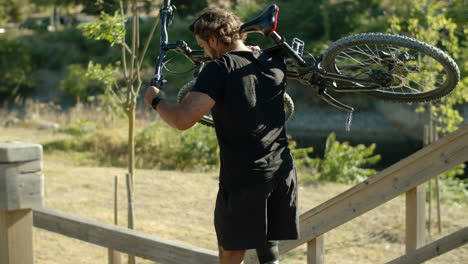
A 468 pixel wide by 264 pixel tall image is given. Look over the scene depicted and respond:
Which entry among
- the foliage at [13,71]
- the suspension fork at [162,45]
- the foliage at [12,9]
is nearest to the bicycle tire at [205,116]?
the suspension fork at [162,45]

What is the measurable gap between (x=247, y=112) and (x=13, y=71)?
21566 mm

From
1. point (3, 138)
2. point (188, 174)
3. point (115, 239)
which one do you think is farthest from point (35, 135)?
point (115, 239)

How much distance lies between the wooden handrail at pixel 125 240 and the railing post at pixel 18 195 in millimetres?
506

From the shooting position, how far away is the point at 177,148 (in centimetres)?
1071

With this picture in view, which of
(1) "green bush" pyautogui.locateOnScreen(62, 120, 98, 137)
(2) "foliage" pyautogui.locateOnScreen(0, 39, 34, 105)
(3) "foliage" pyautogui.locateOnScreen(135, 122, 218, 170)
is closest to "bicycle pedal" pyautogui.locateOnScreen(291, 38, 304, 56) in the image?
(3) "foliage" pyautogui.locateOnScreen(135, 122, 218, 170)

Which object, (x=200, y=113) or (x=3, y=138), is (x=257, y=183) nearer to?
(x=200, y=113)

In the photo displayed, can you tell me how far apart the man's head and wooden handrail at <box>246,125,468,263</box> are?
1264mm

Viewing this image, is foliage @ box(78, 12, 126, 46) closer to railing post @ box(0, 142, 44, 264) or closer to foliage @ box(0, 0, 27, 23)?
railing post @ box(0, 142, 44, 264)

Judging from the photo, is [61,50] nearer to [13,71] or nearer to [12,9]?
[13,71]

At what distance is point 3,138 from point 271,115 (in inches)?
416

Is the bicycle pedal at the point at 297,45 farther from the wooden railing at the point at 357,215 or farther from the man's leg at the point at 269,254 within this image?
the man's leg at the point at 269,254

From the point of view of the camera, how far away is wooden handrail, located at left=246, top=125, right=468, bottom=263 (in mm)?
3189

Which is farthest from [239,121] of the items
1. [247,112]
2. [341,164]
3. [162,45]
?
[341,164]

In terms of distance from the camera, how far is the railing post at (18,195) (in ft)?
8.61
